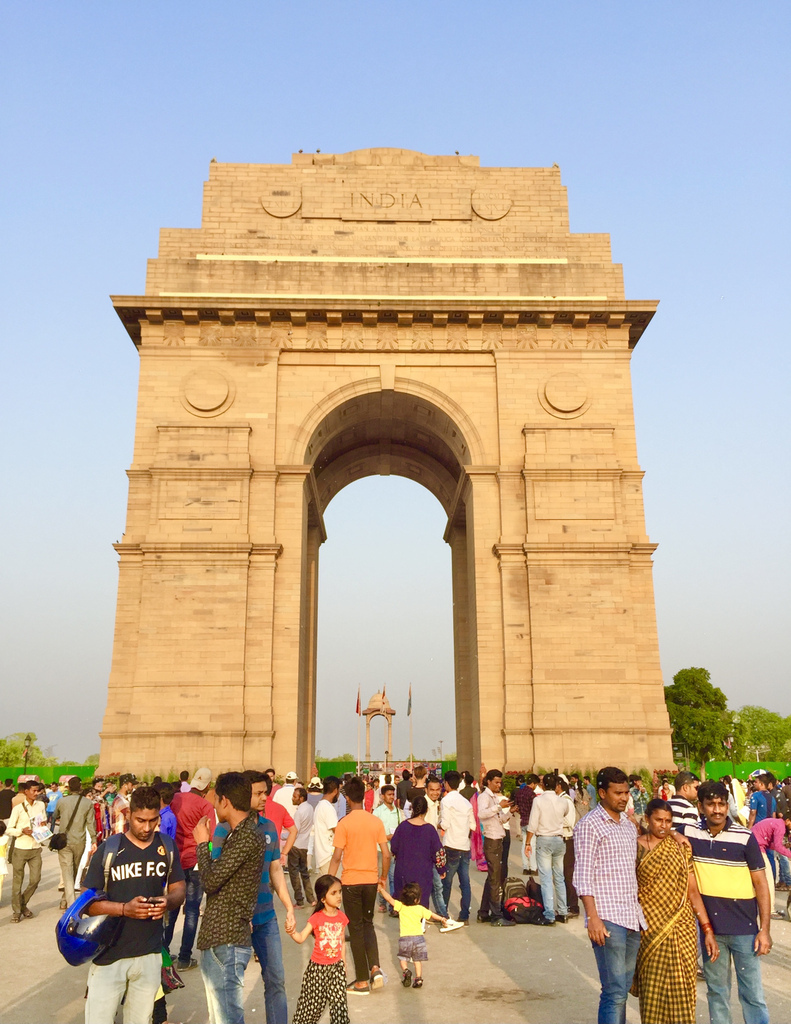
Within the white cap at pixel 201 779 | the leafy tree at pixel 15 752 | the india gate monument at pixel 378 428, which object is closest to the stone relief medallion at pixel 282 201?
the india gate monument at pixel 378 428

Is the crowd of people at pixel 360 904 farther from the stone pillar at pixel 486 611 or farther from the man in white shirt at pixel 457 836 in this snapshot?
the stone pillar at pixel 486 611

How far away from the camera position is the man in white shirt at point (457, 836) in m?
11.1

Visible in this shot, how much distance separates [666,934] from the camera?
5688mm

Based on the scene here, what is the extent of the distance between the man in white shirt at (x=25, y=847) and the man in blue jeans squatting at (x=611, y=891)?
30.2 feet

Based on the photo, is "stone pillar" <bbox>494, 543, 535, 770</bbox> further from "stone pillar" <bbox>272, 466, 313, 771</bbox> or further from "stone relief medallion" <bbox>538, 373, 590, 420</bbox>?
"stone pillar" <bbox>272, 466, 313, 771</bbox>

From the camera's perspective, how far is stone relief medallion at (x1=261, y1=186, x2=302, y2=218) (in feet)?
93.5

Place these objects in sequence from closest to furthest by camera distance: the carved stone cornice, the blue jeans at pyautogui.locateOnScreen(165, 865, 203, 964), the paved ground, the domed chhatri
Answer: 1. the paved ground
2. the blue jeans at pyautogui.locateOnScreen(165, 865, 203, 964)
3. the carved stone cornice
4. the domed chhatri

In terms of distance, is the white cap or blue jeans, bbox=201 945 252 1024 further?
the white cap

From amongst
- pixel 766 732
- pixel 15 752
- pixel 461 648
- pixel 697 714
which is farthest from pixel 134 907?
pixel 766 732

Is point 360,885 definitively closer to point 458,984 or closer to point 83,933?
point 458,984

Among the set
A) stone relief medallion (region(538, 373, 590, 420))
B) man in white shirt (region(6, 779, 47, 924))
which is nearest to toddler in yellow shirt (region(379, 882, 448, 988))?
man in white shirt (region(6, 779, 47, 924))

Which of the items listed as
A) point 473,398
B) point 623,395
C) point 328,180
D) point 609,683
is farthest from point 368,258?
point 609,683

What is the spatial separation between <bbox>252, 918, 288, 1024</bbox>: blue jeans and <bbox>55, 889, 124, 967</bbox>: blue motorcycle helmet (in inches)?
61.5

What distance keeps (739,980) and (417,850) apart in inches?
156
